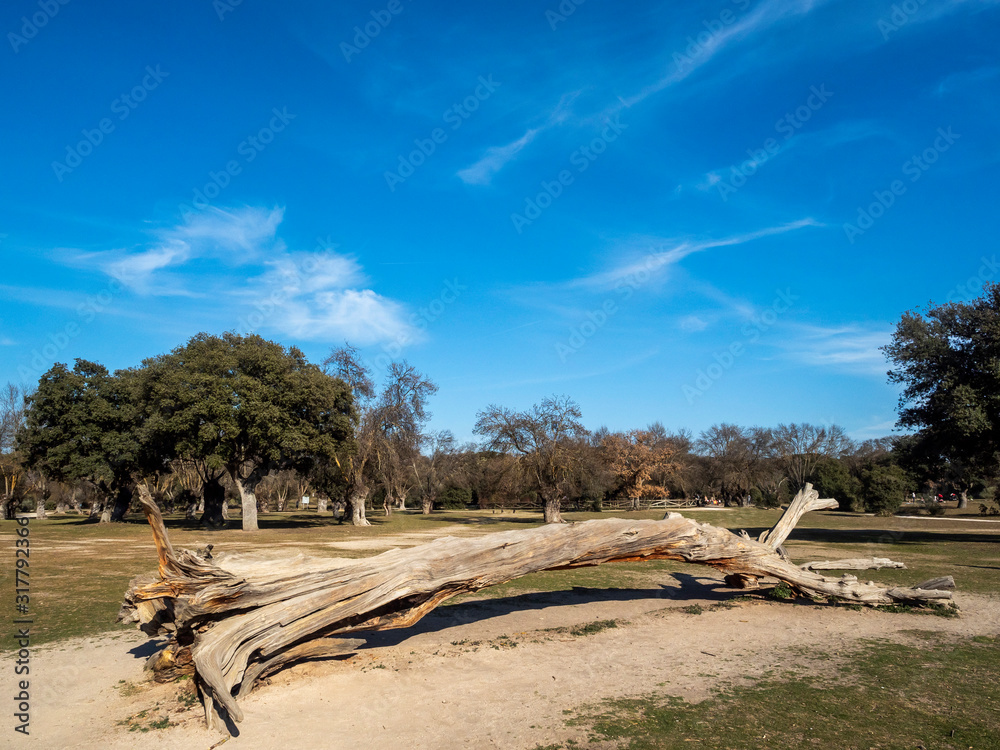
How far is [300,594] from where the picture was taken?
6.94 m

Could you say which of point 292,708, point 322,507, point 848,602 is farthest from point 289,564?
point 322,507

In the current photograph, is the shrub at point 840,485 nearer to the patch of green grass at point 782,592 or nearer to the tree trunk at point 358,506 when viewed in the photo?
the tree trunk at point 358,506

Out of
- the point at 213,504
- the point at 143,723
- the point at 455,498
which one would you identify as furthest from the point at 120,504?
the point at 143,723

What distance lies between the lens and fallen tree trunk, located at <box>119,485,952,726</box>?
6.28m

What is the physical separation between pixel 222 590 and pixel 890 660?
27.2ft

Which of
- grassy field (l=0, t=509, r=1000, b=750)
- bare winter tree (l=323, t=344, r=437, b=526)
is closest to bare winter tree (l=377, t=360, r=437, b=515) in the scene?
bare winter tree (l=323, t=344, r=437, b=526)

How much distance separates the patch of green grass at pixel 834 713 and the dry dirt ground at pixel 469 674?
0.43 m

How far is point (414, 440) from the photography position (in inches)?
1610

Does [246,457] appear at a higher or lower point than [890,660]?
higher

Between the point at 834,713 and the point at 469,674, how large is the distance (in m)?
3.99

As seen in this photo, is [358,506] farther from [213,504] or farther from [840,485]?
[840,485]

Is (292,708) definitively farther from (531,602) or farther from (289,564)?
(531,602)

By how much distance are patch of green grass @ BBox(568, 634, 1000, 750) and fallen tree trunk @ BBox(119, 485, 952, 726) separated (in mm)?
2778

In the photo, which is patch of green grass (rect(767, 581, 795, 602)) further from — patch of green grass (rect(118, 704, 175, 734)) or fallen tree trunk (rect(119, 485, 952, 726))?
patch of green grass (rect(118, 704, 175, 734))
